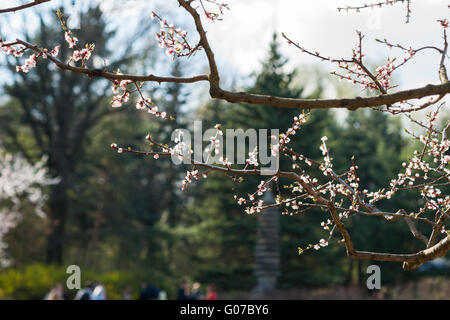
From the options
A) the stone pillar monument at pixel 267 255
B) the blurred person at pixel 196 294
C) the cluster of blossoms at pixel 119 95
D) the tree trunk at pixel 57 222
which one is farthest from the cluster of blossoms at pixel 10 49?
the tree trunk at pixel 57 222

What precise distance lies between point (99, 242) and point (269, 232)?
41.7ft

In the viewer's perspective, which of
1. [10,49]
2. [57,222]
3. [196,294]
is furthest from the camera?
[57,222]

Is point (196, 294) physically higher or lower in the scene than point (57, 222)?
lower

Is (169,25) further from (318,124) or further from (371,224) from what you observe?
(371,224)

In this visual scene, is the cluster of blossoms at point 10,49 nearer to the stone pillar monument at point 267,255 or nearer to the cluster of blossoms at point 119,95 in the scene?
the cluster of blossoms at point 119,95

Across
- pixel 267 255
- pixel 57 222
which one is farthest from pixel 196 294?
pixel 57 222

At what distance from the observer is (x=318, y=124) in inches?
744

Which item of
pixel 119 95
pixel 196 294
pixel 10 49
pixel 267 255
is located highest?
pixel 10 49

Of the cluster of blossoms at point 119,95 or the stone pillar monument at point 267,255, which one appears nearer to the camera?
the cluster of blossoms at point 119,95

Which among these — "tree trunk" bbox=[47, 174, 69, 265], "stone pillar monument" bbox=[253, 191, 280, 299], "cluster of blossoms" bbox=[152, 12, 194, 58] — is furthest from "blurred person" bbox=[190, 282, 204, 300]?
"cluster of blossoms" bbox=[152, 12, 194, 58]

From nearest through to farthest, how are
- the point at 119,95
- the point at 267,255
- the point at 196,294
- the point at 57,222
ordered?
the point at 119,95, the point at 196,294, the point at 267,255, the point at 57,222

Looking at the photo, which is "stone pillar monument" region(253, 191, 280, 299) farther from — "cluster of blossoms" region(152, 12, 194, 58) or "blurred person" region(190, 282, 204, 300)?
"cluster of blossoms" region(152, 12, 194, 58)

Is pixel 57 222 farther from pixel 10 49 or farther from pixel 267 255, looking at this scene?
pixel 10 49
